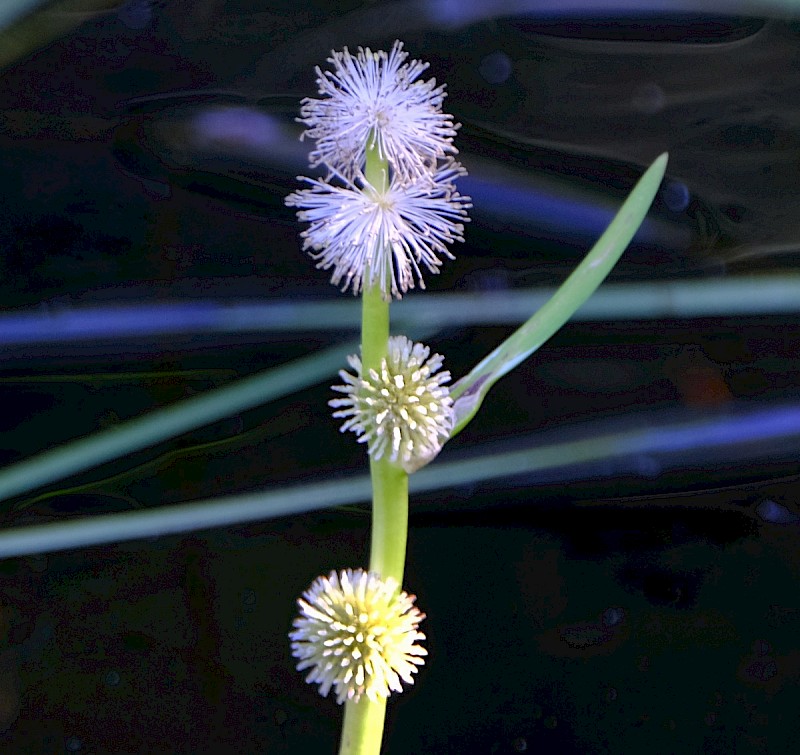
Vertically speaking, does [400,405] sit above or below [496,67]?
below

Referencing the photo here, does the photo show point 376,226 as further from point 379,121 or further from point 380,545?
point 380,545

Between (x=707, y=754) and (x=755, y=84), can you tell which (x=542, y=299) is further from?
(x=707, y=754)

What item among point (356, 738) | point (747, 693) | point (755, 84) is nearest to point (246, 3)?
point (755, 84)

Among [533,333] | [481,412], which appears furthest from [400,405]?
[481,412]

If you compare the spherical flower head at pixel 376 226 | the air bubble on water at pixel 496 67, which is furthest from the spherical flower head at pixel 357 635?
the air bubble on water at pixel 496 67

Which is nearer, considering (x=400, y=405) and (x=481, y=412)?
(x=400, y=405)
